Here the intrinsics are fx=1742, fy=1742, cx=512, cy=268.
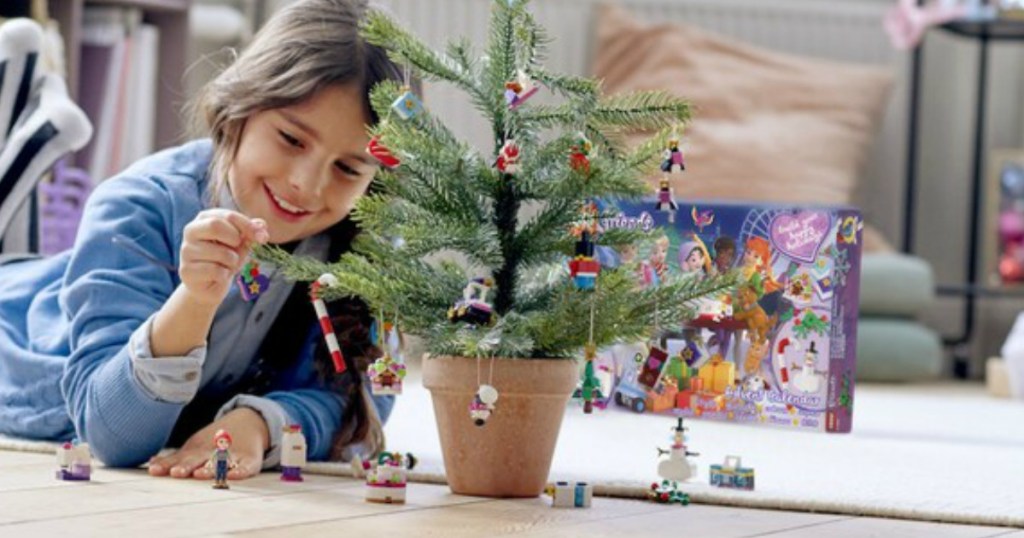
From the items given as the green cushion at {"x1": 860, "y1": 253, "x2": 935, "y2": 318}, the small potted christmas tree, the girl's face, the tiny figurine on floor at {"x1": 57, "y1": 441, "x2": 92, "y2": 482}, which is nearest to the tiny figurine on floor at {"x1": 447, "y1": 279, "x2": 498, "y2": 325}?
the small potted christmas tree

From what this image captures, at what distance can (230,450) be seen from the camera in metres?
1.44

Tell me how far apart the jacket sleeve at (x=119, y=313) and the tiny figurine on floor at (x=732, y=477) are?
459 millimetres

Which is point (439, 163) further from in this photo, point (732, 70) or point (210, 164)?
point (732, 70)

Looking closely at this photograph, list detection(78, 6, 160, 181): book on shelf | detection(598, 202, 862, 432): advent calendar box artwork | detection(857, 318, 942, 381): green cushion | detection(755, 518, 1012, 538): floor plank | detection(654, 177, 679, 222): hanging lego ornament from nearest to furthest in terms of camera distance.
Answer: detection(755, 518, 1012, 538): floor plank, detection(654, 177, 679, 222): hanging lego ornament, detection(598, 202, 862, 432): advent calendar box artwork, detection(78, 6, 160, 181): book on shelf, detection(857, 318, 942, 381): green cushion

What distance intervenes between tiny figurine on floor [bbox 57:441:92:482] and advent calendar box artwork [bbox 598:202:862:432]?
44 cm

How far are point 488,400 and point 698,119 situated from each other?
2315 millimetres

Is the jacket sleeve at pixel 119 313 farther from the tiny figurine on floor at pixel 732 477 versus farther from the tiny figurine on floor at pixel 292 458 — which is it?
the tiny figurine on floor at pixel 732 477

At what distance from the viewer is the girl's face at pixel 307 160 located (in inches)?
58.9

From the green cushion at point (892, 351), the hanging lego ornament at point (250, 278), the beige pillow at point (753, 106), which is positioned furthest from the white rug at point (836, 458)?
the beige pillow at point (753, 106)

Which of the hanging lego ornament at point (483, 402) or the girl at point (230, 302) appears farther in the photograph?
the girl at point (230, 302)

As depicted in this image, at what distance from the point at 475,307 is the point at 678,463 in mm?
304

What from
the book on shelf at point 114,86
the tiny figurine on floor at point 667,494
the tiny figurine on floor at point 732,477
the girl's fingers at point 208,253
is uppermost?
the book on shelf at point 114,86

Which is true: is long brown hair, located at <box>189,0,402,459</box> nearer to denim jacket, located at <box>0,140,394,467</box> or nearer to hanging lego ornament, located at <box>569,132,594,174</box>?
denim jacket, located at <box>0,140,394,467</box>

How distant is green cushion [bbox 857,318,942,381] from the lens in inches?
132
